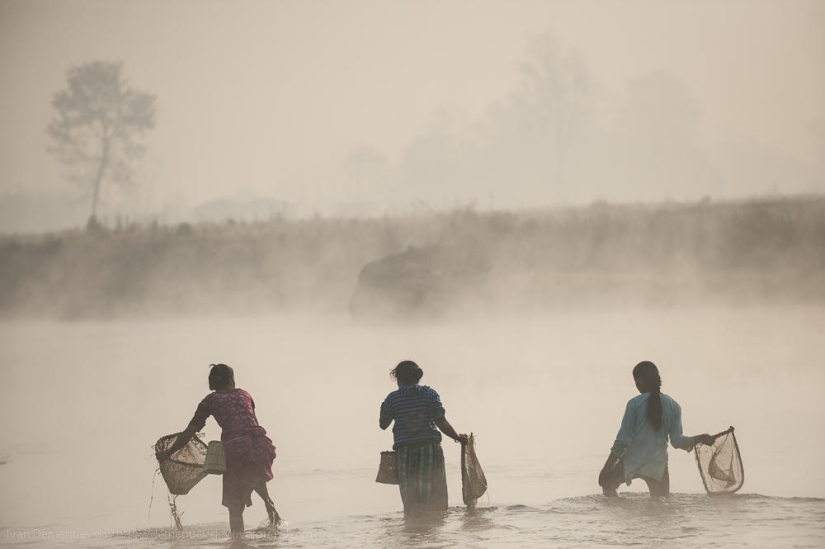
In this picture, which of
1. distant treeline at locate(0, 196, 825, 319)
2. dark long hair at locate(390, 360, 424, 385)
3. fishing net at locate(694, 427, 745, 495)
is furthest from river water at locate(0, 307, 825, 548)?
distant treeline at locate(0, 196, 825, 319)

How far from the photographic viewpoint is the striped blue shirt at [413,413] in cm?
930

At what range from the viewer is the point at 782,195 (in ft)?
142

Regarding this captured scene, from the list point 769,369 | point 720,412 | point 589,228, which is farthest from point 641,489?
point 589,228

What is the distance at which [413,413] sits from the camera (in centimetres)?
930

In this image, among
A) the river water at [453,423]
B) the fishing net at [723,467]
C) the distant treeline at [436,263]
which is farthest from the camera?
the distant treeline at [436,263]

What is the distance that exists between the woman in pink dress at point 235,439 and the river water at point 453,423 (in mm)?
369

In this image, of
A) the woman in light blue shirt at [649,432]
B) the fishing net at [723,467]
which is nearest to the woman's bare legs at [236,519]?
the woman in light blue shirt at [649,432]

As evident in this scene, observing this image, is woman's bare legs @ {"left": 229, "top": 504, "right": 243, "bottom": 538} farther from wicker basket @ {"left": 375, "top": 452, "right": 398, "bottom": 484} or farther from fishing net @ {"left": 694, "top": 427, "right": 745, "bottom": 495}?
fishing net @ {"left": 694, "top": 427, "right": 745, "bottom": 495}

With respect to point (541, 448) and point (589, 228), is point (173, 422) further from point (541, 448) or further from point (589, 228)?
point (589, 228)

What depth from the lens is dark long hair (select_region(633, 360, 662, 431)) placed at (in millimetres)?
9508

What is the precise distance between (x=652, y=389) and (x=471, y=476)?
155 centimetres

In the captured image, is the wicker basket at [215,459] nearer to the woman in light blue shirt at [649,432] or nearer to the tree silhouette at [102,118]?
the woman in light blue shirt at [649,432]

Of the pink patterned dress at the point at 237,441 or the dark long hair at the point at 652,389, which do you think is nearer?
the pink patterned dress at the point at 237,441

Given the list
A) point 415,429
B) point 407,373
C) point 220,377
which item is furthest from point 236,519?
point 407,373
